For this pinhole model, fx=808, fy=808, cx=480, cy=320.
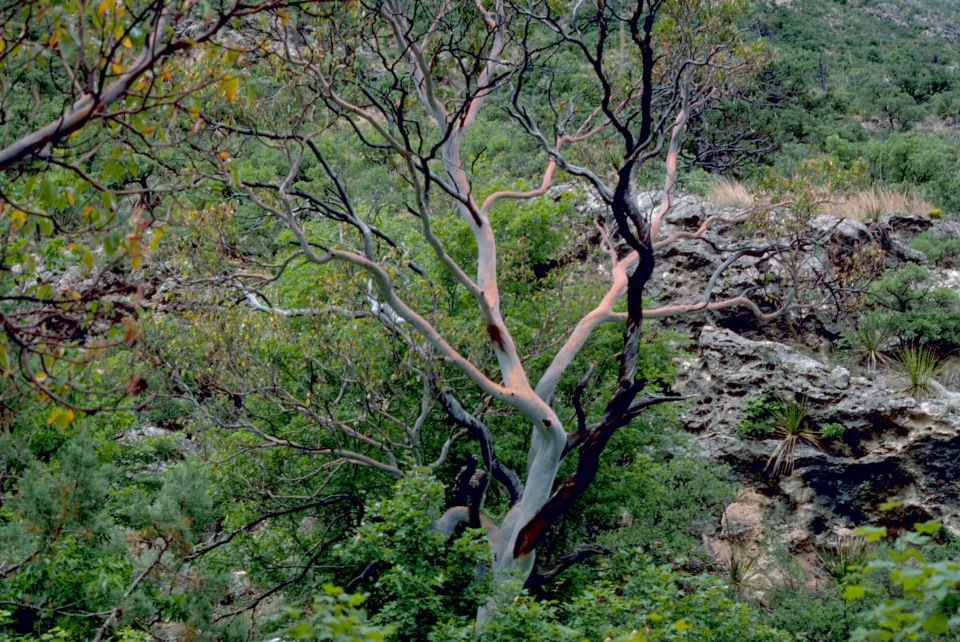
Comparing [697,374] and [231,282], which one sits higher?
[231,282]

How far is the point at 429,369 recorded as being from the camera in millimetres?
10172

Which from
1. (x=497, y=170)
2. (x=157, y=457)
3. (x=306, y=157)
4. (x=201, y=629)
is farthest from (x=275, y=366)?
(x=306, y=157)

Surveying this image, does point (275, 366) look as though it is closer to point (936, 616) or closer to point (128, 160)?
point (128, 160)

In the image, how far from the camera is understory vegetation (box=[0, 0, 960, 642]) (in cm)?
684

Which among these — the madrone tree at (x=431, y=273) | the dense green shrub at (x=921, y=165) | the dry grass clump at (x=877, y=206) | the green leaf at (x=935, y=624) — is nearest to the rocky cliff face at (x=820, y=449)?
the madrone tree at (x=431, y=273)

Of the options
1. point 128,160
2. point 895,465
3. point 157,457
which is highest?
point 128,160

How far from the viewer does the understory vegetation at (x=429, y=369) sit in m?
6.84

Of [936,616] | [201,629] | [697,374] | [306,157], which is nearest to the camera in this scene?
[936,616]

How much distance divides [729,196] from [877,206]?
129 inches

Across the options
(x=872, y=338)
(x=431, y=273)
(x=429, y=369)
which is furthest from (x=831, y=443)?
(x=429, y=369)

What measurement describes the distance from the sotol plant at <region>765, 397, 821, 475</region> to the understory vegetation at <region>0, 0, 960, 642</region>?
0.08 m

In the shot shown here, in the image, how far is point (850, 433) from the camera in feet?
48.3

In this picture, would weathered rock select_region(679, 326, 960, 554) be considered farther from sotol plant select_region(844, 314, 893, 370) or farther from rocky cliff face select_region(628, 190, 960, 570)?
sotol plant select_region(844, 314, 893, 370)

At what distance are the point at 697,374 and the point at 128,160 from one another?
43.4 ft
